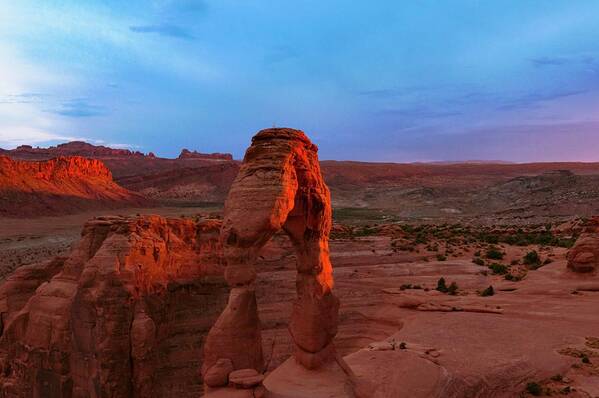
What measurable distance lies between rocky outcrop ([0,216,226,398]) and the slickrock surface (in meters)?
51.2

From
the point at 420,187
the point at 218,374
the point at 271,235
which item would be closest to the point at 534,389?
the point at 271,235

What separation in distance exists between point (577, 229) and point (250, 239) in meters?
36.7

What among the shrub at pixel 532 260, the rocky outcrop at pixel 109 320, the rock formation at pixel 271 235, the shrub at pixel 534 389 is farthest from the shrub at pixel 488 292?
the rocky outcrop at pixel 109 320

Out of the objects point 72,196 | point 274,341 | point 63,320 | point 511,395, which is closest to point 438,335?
point 511,395

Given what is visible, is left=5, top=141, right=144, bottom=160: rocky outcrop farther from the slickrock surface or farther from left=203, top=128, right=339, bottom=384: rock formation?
left=203, top=128, right=339, bottom=384: rock formation

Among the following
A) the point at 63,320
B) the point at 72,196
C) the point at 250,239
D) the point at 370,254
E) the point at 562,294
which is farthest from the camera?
the point at 72,196

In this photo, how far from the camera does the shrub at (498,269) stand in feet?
81.7

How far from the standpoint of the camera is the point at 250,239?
8547mm

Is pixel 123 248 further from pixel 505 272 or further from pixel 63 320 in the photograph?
pixel 505 272

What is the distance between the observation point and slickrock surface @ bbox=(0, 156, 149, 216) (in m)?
57.8

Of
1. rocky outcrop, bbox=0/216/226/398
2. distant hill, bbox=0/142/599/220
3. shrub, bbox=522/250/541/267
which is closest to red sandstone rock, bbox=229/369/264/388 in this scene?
rocky outcrop, bbox=0/216/226/398

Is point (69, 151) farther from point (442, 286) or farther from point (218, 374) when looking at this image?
point (218, 374)

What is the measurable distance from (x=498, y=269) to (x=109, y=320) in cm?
2096

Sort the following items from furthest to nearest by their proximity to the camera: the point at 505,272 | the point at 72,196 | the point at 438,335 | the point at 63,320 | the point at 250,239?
the point at 72,196
the point at 505,272
the point at 438,335
the point at 63,320
the point at 250,239
